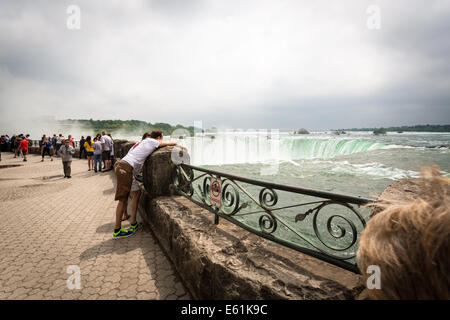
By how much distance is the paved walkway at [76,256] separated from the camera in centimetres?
271

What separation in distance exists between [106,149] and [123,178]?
9119 millimetres

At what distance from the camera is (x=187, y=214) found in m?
3.36

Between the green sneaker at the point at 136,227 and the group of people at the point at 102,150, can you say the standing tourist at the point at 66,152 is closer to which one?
the group of people at the point at 102,150

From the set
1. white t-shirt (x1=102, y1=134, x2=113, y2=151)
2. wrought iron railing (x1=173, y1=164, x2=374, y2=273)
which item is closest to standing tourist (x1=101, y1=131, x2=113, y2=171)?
white t-shirt (x1=102, y1=134, x2=113, y2=151)

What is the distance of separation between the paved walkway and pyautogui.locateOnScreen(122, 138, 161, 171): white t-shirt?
1.55m

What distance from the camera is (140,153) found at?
4145 mm

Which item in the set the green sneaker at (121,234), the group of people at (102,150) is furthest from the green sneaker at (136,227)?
the group of people at (102,150)

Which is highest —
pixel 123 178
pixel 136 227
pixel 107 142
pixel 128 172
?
pixel 107 142

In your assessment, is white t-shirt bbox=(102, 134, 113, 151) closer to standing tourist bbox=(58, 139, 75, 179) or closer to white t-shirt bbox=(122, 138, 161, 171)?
standing tourist bbox=(58, 139, 75, 179)

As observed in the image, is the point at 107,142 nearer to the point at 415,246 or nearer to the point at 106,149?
the point at 106,149

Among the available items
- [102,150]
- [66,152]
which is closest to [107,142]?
[102,150]

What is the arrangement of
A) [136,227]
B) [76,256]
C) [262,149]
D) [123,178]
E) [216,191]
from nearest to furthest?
[216,191], [76,256], [123,178], [136,227], [262,149]

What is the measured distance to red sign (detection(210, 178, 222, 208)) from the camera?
3135mm
